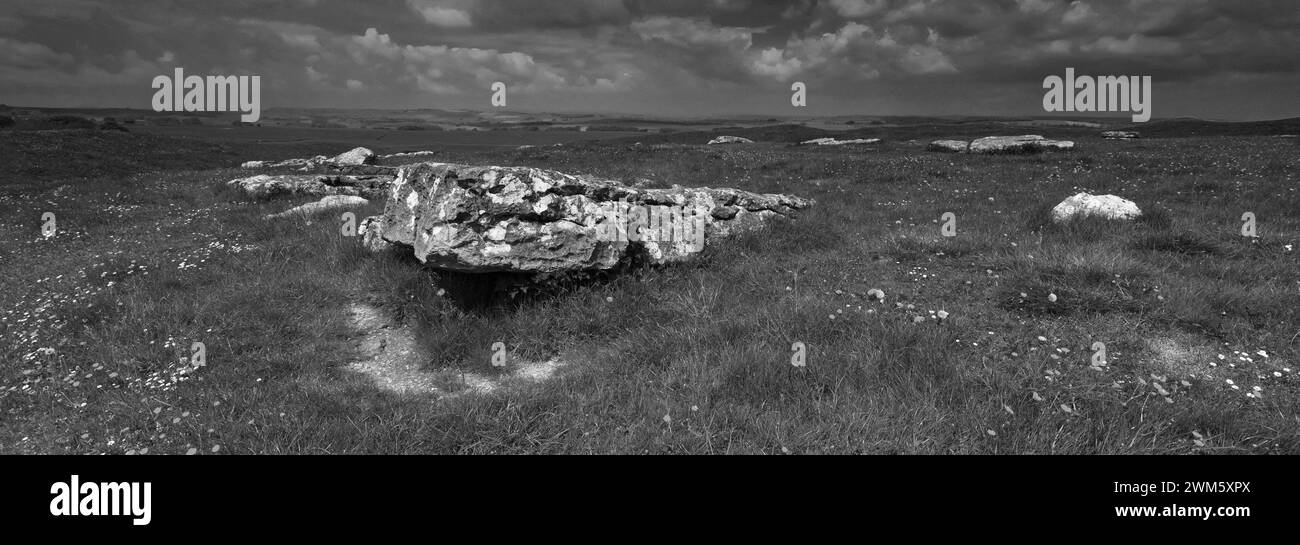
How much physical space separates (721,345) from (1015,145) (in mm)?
32717

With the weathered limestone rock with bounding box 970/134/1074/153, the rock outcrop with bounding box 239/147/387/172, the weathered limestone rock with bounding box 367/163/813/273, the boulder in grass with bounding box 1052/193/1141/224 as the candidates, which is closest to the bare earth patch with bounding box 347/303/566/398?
the weathered limestone rock with bounding box 367/163/813/273

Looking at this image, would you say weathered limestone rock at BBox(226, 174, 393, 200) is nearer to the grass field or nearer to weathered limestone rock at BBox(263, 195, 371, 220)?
weathered limestone rock at BBox(263, 195, 371, 220)

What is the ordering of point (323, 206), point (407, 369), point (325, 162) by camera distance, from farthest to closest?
point (325, 162), point (323, 206), point (407, 369)

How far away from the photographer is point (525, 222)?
8.23 meters

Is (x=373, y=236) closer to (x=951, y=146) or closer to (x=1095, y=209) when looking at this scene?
(x=1095, y=209)

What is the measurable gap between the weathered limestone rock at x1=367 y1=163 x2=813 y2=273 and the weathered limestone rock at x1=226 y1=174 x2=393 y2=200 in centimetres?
1047

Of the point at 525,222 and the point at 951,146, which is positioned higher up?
the point at 951,146

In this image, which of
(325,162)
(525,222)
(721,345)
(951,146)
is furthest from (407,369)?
(951,146)

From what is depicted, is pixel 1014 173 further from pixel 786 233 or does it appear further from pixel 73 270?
pixel 73 270

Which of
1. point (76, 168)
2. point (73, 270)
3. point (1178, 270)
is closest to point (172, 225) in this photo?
point (73, 270)

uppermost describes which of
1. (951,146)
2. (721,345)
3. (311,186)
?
(951,146)

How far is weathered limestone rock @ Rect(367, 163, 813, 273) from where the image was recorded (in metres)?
7.87

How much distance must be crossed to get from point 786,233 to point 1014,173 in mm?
14022

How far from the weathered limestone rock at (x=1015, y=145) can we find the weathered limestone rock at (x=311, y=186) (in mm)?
29827
